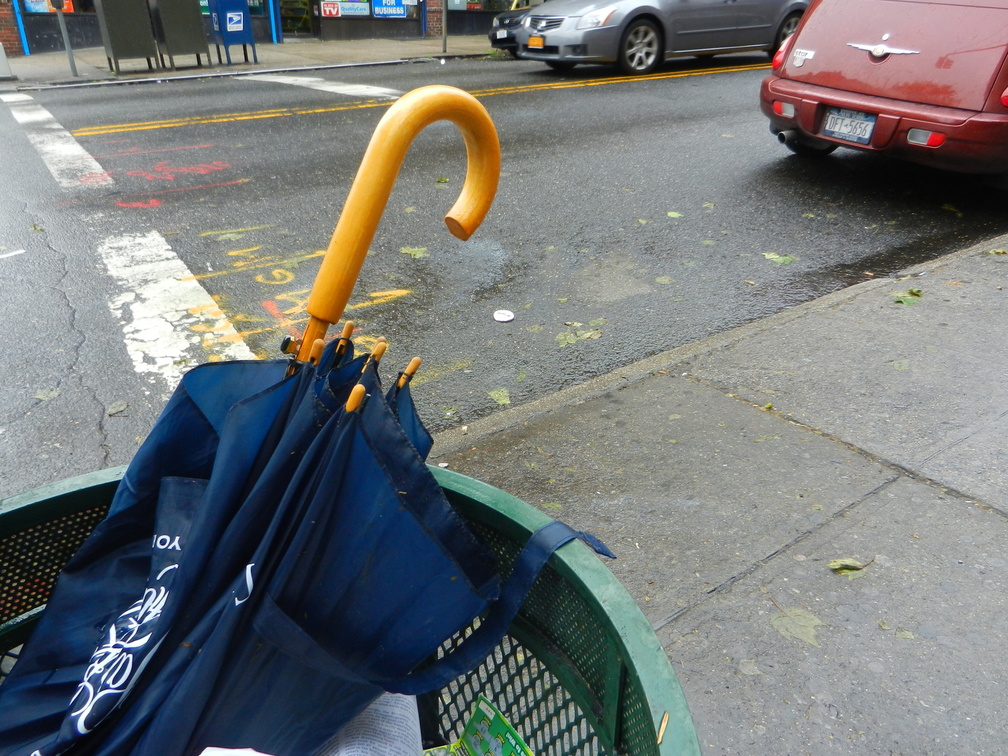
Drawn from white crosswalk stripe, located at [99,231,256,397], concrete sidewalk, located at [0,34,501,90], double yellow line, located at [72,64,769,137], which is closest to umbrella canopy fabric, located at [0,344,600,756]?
white crosswalk stripe, located at [99,231,256,397]

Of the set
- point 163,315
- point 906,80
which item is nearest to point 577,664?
point 163,315

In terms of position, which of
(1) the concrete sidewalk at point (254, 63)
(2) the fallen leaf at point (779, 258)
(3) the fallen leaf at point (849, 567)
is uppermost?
(3) the fallen leaf at point (849, 567)

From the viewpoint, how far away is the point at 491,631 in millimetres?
1124

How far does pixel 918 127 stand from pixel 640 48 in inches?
285

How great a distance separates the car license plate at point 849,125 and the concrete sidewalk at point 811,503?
2.16 metres

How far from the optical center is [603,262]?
5.34m

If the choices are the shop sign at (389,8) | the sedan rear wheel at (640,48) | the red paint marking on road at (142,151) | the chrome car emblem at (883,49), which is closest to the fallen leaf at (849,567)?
the chrome car emblem at (883,49)

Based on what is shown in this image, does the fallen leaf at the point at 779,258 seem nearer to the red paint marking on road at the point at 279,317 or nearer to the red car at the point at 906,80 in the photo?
the red car at the point at 906,80

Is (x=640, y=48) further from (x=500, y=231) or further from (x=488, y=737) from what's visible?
(x=488, y=737)

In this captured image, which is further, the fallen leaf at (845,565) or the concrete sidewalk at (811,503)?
the fallen leaf at (845,565)

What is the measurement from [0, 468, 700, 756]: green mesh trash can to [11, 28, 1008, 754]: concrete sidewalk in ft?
3.00

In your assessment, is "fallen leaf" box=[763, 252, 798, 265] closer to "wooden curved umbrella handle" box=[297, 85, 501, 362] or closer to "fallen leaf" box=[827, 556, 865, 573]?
"fallen leaf" box=[827, 556, 865, 573]

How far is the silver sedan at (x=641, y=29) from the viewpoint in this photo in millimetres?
11820

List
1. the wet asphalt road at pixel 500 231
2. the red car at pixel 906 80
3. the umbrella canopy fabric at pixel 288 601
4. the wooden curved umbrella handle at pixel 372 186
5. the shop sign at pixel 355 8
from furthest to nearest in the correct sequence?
the shop sign at pixel 355 8 → the red car at pixel 906 80 → the wet asphalt road at pixel 500 231 → the wooden curved umbrella handle at pixel 372 186 → the umbrella canopy fabric at pixel 288 601
